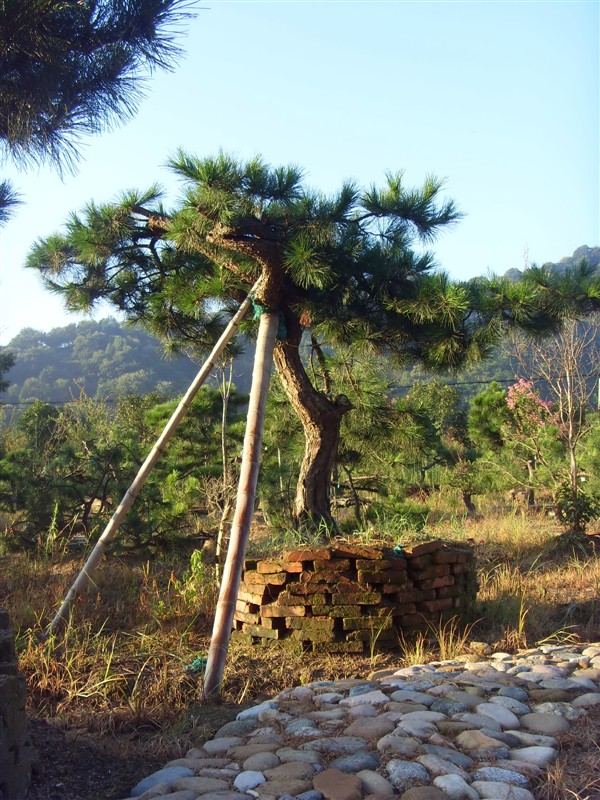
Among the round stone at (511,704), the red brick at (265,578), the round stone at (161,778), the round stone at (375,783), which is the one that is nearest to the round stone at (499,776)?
the round stone at (375,783)

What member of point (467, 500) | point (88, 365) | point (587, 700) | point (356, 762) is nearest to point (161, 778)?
point (356, 762)

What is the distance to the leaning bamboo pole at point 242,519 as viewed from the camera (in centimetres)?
368

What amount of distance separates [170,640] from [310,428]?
1909 millimetres

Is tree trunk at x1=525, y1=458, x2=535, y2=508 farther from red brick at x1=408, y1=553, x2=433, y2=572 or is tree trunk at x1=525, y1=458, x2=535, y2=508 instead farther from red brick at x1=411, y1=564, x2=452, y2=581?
red brick at x1=408, y1=553, x2=433, y2=572

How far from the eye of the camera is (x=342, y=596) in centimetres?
432

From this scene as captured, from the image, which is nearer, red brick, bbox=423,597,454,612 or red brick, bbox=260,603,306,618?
red brick, bbox=260,603,306,618

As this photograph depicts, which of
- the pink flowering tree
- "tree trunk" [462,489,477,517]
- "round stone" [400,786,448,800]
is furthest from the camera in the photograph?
"tree trunk" [462,489,477,517]

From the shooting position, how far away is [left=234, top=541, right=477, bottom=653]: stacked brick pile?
14.1ft

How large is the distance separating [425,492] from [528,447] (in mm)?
2752

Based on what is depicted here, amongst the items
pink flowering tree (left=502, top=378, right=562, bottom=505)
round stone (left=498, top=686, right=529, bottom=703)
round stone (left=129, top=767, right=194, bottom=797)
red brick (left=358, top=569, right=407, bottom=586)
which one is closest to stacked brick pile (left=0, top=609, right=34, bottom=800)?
round stone (left=129, top=767, right=194, bottom=797)

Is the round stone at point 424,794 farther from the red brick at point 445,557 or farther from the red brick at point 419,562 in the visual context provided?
the red brick at point 445,557

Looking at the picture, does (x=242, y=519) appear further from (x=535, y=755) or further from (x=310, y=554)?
(x=535, y=755)

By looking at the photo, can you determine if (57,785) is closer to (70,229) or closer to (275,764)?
(275,764)

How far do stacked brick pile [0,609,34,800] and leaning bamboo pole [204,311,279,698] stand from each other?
1.21 metres
